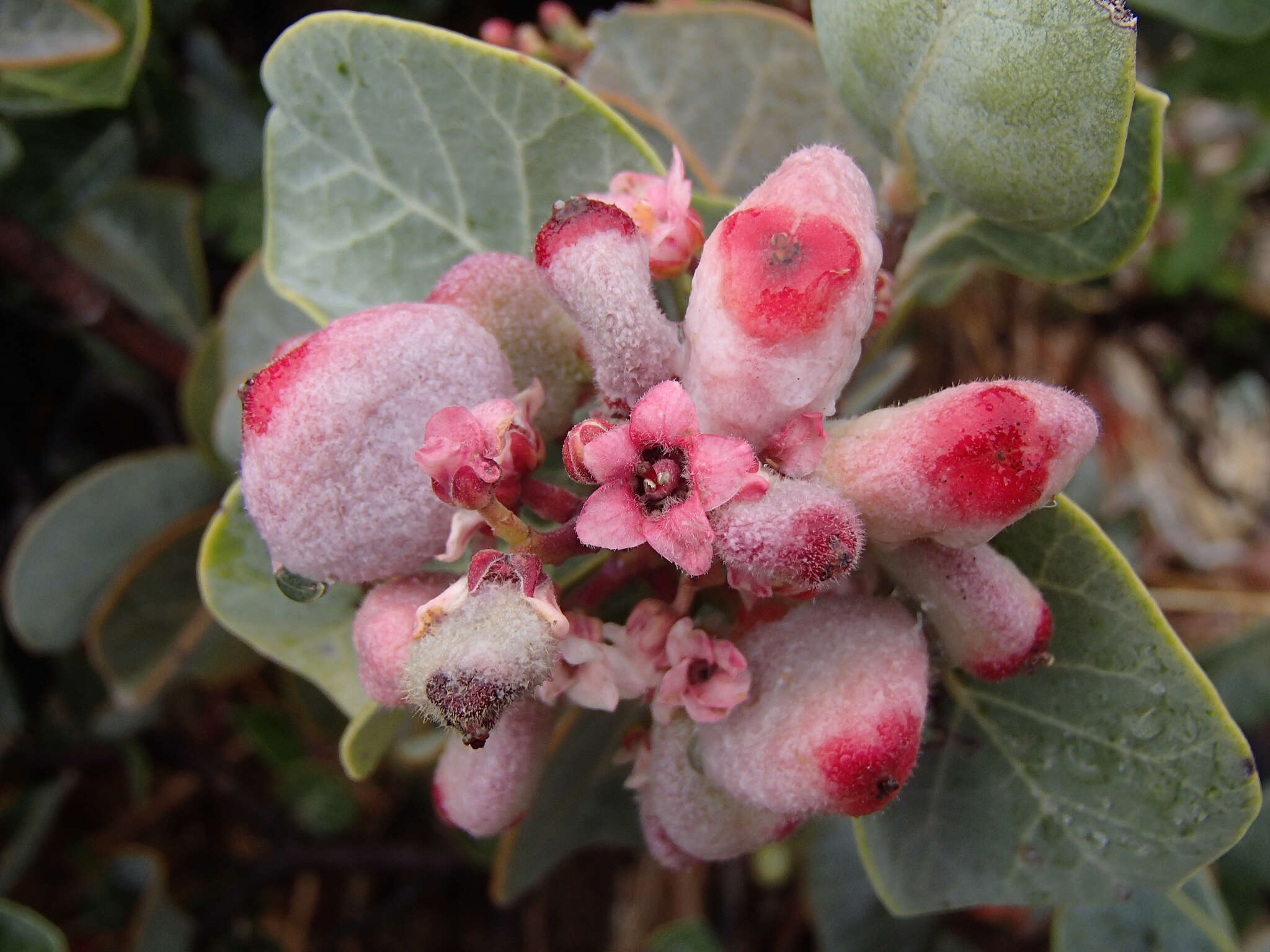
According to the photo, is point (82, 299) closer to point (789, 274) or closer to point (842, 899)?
point (789, 274)

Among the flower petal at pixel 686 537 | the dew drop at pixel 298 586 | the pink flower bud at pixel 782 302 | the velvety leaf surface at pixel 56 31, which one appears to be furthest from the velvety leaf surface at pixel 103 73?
the flower petal at pixel 686 537

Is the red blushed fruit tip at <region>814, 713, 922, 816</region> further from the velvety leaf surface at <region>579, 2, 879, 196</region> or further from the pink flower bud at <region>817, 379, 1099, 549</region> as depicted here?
the velvety leaf surface at <region>579, 2, 879, 196</region>

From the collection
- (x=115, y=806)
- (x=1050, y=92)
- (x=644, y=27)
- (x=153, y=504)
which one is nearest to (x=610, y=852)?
(x=115, y=806)

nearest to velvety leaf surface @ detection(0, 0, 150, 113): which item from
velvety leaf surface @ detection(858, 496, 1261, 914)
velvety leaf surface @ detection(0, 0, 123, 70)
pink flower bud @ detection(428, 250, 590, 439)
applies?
velvety leaf surface @ detection(0, 0, 123, 70)

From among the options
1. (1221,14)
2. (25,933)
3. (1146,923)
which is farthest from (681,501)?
(25,933)

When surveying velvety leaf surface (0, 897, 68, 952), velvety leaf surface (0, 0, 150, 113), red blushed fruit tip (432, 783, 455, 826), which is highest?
velvety leaf surface (0, 0, 150, 113)

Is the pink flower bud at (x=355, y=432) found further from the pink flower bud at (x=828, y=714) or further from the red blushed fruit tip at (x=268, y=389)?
the pink flower bud at (x=828, y=714)
